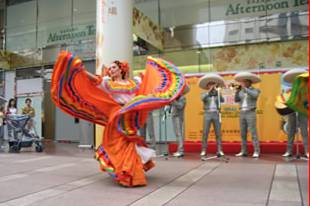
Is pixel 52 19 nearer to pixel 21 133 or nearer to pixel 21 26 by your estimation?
pixel 21 26

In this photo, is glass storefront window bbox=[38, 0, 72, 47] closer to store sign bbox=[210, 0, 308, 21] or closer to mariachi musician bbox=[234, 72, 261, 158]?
store sign bbox=[210, 0, 308, 21]

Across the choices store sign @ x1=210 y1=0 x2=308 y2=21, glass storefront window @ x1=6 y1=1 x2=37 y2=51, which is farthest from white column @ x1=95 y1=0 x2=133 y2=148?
glass storefront window @ x1=6 y1=1 x2=37 y2=51

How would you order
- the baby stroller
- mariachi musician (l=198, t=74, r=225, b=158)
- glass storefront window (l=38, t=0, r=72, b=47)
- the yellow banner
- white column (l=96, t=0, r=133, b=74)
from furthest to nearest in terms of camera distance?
glass storefront window (l=38, t=0, r=72, b=47) < the baby stroller < the yellow banner < white column (l=96, t=0, r=133, b=74) < mariachi musician (l=198, t=74, r=225, b=158)

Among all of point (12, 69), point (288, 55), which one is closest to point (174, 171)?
point (288, 55)

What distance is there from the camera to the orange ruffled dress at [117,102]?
4.96 metres

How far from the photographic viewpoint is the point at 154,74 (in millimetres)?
5348

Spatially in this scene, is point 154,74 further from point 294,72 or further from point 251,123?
point 251,123

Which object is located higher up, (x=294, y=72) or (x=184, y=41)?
(x=184, y=41)

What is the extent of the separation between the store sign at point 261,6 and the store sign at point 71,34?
5.42 meters

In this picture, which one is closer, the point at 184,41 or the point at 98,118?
the point at 98,118

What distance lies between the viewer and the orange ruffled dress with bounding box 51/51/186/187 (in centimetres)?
496

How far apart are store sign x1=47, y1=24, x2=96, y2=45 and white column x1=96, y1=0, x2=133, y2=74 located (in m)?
6.18

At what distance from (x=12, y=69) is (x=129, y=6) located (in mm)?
9609

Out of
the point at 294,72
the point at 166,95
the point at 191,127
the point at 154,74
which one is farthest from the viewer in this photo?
the point at 191,127
